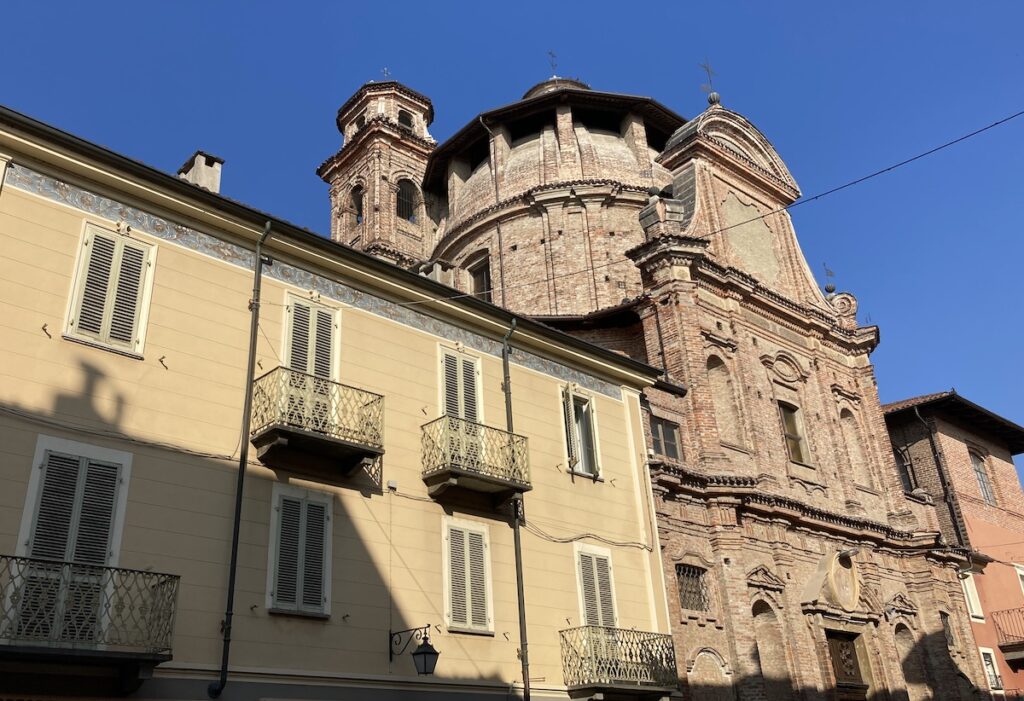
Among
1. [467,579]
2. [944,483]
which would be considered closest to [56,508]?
[467,579]

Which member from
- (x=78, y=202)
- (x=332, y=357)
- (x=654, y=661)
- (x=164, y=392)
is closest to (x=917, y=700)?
(x=654, y=661)

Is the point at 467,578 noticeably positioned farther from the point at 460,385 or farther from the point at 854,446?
the point at 854,446

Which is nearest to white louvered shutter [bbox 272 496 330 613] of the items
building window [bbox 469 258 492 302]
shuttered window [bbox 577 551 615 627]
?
shuttered window [bbox 577 551 615 627]

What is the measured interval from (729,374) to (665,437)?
3397 mm

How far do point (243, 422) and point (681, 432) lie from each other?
12.8 m

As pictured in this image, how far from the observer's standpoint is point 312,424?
12891 millimetres

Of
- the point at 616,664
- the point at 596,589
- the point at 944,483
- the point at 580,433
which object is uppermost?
the point at 944,483

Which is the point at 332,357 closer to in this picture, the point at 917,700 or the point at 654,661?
the point at 654,661

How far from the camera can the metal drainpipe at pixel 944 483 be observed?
31219 millimetres

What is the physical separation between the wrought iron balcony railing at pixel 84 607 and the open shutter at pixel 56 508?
12.8 inches

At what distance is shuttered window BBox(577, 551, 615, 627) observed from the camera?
632 inches

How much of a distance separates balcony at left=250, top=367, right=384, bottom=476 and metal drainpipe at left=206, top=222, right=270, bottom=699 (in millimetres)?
112

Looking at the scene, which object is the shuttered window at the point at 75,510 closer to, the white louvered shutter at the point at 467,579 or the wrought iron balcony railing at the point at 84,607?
the wrought iron balcony railing at the point at 84,607

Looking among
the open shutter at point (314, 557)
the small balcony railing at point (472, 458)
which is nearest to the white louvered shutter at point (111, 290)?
the open shutter at point (314, 557)
